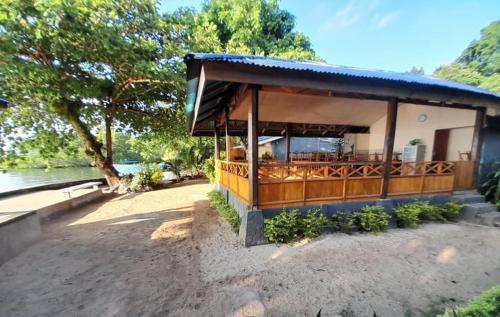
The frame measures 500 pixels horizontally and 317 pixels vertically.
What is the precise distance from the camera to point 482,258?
3324 mm

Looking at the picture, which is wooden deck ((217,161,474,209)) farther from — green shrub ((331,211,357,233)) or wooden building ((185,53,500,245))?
green shrub ((331,211,357,233))

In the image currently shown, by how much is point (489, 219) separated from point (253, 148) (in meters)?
5.97

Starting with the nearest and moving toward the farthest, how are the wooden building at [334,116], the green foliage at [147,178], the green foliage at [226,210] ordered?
the wooden building at [334,116], the green foliage at [226,210], the green foliage at [147,178]

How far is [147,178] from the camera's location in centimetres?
1023

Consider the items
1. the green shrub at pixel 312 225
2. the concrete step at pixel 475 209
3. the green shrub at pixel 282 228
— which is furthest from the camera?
the concrete step at pixel 475 209

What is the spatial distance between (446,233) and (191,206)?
7055 millimetres

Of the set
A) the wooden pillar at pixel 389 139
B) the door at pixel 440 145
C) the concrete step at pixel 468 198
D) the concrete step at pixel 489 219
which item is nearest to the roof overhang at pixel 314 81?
the wooden pillar at pixel 389 139

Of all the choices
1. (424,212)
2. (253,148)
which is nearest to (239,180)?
(253,148)

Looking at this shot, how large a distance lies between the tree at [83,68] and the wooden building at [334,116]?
3.65 metres

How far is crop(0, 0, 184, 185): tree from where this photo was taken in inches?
220

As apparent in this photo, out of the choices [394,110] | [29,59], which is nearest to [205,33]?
[29,59]

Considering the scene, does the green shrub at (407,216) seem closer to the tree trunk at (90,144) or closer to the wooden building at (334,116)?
the wooden building at (334,116)

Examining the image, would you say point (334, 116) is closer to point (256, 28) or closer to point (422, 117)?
point (422, 117)

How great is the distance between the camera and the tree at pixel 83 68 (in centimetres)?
559
